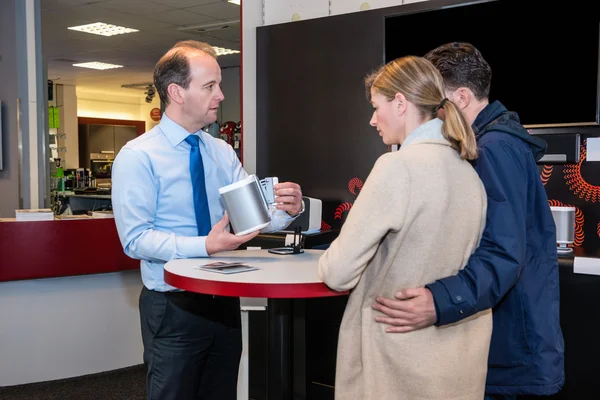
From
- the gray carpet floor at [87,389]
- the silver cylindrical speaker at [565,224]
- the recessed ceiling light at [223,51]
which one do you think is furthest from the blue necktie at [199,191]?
the recessed ceiling light at [223,51]

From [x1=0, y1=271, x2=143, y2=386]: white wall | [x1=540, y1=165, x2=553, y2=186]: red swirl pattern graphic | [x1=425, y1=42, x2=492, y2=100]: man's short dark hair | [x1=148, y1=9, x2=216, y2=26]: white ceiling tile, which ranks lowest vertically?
[x1=0, y1=271, x2=143, y2=386]: white wall

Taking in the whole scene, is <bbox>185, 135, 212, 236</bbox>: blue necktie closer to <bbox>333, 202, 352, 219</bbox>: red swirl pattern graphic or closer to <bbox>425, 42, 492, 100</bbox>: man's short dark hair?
<bbox>425, 42, 492, 100</bbox>: man's short dark hair

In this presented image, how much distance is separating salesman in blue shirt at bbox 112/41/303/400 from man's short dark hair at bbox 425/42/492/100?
2.16ft

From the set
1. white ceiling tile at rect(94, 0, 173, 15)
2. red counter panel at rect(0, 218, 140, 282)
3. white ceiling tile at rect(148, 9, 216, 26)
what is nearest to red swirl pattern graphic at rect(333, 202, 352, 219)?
red counter panel at rect(0, 218, 140, 282)

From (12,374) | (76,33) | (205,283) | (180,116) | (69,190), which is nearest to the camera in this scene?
(205,283)

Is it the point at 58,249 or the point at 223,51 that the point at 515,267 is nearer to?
the point at 58,249

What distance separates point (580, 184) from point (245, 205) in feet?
7.19

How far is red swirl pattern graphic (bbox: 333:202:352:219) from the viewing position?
12.2 ft

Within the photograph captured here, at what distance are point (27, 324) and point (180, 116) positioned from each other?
2.35 metres

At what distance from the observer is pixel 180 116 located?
1.98m

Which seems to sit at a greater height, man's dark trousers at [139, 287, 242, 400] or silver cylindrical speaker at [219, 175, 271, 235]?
silver cylindrical speaker at [219, 175, 271, 235]

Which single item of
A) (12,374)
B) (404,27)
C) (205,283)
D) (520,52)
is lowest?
(12,374)

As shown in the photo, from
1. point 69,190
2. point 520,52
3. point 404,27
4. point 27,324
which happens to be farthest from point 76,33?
point 520,52

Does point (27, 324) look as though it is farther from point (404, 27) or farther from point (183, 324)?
point (404, 27)
